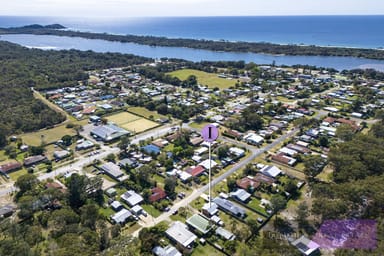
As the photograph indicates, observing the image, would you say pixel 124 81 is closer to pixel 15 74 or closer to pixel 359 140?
pixel 15 74

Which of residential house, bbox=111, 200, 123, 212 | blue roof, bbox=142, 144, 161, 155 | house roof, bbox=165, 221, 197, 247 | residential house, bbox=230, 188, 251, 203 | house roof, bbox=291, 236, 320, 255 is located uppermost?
blue roof, bbox=142, 144, 161, 155

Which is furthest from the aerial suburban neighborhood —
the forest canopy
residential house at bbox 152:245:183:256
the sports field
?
the forest canopy

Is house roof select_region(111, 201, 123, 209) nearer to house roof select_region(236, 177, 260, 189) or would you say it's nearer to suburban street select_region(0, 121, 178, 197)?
suburban street select_region(0, 121, 178, 197)

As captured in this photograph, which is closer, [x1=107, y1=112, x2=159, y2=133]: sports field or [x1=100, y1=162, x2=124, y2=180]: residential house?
[x1=100, y1=162, x2=124, y2=180]: residential house

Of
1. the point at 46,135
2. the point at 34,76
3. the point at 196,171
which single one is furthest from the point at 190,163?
the point at 34,76

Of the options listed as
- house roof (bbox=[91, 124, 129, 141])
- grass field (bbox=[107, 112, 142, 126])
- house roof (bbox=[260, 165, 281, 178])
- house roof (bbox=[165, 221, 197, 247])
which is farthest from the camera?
grass field (bbox=[107, 112, 142, 126])

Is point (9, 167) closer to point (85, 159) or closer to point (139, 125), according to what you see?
point (85, 159)
